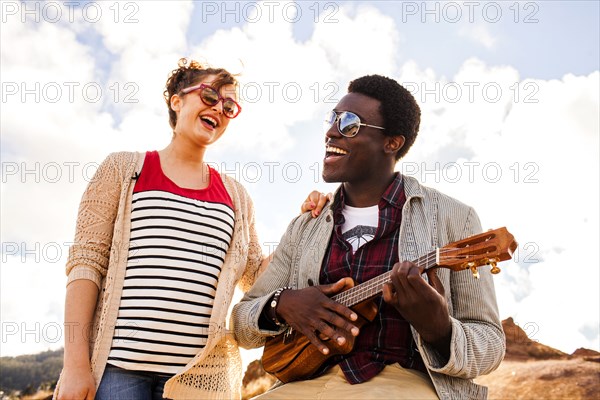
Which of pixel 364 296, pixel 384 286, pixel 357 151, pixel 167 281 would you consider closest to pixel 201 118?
pixel 357 151

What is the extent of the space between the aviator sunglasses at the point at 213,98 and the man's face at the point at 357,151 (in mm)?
773

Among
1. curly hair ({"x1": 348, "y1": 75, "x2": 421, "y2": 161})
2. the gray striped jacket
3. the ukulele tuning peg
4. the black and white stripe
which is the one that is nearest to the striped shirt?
the black and white stripe

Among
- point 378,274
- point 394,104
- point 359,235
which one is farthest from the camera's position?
point 394,104

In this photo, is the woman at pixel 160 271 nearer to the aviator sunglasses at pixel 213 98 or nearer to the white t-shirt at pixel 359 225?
the aviator sunglasses at pixel 213 98

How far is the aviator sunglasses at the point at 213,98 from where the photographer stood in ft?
14.6

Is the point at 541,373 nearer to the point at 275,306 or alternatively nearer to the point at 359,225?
the point at 359,225

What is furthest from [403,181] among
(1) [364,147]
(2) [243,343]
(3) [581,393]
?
(3) [581,393]

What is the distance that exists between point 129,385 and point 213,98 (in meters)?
2.09

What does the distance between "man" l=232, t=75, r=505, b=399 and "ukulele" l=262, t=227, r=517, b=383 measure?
0.06m

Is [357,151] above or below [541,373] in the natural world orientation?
above

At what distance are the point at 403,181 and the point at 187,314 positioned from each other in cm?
175

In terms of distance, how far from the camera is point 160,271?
3.85 m

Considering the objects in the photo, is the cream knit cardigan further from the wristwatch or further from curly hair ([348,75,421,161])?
curly hair ([348,75,421,161])

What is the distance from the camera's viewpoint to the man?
3299 millimetres
